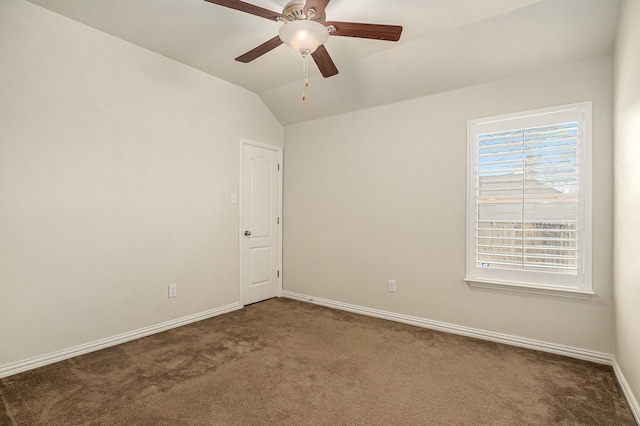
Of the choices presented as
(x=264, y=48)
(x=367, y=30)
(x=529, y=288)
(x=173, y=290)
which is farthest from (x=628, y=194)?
(x=173, y=290)

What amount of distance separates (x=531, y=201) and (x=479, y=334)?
1.35 m

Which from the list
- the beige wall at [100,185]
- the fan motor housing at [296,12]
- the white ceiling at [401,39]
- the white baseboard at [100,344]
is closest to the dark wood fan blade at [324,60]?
the fan motor housing at [296,12]

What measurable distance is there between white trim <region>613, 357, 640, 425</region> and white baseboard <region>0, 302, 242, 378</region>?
3.62m

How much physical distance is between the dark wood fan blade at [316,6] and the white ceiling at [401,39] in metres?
0.58

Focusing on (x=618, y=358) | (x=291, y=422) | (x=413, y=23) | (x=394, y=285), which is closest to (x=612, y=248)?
(x=618, y=358)

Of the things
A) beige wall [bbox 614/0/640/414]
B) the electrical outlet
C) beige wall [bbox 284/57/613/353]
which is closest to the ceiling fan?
beige wall [bbox 614/0/640/414]

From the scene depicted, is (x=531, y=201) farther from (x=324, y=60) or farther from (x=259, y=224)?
(x=259, y=224)

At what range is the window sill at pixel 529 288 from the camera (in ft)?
8.94

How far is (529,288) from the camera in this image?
115 inches

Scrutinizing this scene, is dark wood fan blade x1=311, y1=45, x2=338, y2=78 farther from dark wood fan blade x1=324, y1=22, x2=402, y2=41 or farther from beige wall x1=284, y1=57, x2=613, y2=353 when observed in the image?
beige wall x1=284, y1=57, x2=613, y2=353

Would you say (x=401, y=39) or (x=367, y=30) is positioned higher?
(x=401, y=39)

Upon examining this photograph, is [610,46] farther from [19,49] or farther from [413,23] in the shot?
[19,49]

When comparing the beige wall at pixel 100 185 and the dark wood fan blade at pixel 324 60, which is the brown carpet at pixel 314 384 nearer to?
the beige wall at pixel 100 185

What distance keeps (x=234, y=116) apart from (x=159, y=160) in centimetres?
113
